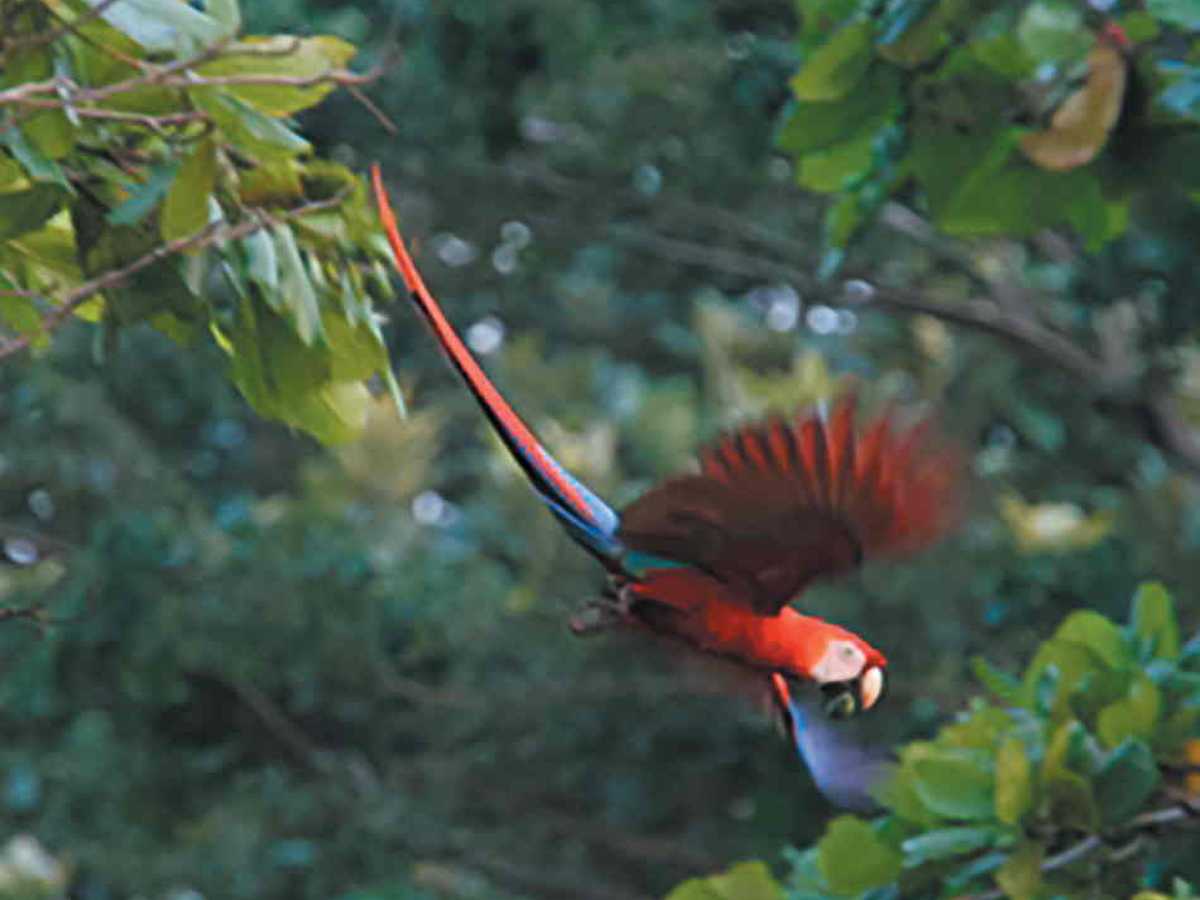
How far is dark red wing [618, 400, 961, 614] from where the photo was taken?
5.72ft

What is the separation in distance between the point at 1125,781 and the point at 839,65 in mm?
1048

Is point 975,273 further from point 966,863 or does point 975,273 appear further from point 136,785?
point 966,863

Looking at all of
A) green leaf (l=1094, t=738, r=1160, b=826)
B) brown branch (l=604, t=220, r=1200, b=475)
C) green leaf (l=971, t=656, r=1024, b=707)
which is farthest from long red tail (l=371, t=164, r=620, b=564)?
brown branch (l=604, t=220, r=1200, b=475)

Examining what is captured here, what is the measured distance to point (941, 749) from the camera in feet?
8.72

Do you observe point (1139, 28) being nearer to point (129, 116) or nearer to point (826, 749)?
point (826, 749)

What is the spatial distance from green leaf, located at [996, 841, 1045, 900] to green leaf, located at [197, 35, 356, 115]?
127 centimetres

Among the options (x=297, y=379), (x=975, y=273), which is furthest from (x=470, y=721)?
(x=297, y=379)

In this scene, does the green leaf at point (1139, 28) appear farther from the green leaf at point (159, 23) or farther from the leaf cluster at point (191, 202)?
the green leaf at point (159, 23)

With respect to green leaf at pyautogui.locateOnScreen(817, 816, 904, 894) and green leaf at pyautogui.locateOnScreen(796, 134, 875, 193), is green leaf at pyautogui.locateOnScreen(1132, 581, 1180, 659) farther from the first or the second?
green leaf at pyautogui.locateOnScreen(796, 134, 875, 193)

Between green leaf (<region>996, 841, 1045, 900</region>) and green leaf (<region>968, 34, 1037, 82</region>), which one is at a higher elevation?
green leaf (<region>968, 34, 1037, 82</region>)

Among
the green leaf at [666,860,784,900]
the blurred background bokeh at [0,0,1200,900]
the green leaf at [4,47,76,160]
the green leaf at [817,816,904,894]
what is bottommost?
the blurred background bokeh at [0,0,1200,900]

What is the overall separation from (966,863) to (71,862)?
4.22 meters

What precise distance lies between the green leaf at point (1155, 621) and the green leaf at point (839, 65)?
0.81 meters

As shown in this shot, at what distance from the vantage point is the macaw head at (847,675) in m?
1.86
